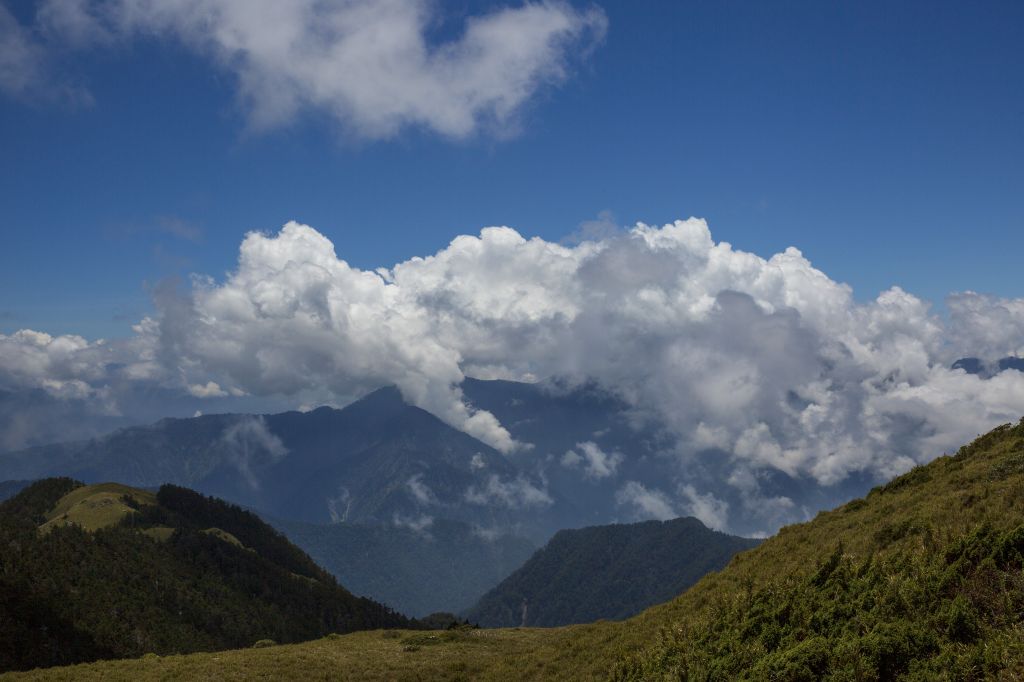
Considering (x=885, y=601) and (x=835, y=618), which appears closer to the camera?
(x=885, y=601)

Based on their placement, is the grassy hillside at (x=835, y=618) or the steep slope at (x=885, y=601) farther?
the grassy hillside at (x=835, y=618)

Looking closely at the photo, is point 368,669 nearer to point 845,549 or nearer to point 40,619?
point 845,549

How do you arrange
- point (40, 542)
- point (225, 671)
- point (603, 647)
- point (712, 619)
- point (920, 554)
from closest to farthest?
point (920, 554) → point (712, 619) → point (603, 647) → point (225, 671) → point (40, 542)

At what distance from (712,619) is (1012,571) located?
12.6 m

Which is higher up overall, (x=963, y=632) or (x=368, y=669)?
(x=963, y=632)

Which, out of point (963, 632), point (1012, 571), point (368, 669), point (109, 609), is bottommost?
point (109, 609)

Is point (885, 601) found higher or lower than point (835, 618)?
higher

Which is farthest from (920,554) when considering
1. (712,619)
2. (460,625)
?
(460,625)

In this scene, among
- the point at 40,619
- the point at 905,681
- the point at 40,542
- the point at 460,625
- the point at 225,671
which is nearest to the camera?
the point at 905,681

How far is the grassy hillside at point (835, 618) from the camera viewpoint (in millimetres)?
19688

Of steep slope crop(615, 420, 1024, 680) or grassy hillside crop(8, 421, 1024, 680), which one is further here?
grassy hillside crop(8, 421, 1024, 680)

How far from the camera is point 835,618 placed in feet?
76.7

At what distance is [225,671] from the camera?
3928 cm

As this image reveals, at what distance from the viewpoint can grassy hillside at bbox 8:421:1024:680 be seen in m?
19.7
